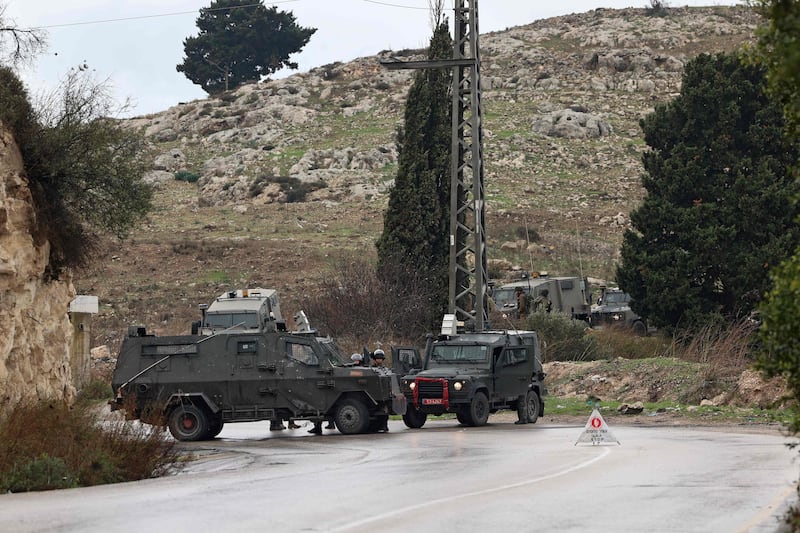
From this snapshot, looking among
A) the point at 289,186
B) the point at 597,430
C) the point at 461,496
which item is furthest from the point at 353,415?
the point at 289,186

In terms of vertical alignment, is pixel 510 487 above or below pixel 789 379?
below

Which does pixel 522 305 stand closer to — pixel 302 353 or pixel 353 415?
pixel 353 415

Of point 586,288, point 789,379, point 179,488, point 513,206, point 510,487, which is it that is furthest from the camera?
point 513,206

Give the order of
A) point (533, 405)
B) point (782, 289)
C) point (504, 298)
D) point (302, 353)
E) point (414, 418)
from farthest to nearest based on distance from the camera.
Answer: point (504, 298), point (533, 405), point (414, 418), point (302, 353), point (782, 289)

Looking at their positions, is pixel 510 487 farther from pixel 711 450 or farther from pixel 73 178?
pixel 73 178

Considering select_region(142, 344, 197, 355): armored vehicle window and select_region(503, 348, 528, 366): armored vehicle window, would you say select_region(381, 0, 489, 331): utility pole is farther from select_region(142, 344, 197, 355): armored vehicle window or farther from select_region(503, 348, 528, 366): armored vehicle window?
select_region(142, 344, 197, 355): armored vehicle window

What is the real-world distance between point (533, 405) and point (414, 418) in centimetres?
288

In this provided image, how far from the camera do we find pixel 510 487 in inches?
568

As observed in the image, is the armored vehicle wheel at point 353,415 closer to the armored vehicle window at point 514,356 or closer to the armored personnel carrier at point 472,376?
the armored personnel carrier at point 472,376

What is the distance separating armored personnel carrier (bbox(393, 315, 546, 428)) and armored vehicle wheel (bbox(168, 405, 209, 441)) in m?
4.38

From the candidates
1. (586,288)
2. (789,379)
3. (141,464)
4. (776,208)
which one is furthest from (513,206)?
(789,379)

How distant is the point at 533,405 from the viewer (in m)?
29.5

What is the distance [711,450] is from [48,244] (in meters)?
12.6

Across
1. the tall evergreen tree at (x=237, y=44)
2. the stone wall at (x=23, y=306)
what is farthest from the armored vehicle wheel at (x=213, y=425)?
the tall evergreen tree at (x=237, y=44)
